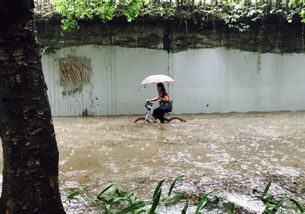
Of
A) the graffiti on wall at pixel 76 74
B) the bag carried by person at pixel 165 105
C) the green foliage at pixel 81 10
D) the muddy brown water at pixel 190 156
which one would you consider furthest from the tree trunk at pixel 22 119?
the graffiti on wall at pixel 76 74

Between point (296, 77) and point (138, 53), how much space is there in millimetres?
5144

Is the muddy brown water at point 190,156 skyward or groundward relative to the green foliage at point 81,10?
groundward

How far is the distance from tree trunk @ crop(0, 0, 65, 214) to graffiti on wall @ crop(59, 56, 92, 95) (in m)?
8.25

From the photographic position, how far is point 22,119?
246 centimetres

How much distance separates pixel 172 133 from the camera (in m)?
7.99

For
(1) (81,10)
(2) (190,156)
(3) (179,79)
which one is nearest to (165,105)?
(3) (179,79)

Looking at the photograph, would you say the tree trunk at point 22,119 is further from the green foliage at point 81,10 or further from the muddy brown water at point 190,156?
the green foliage at point 81,10

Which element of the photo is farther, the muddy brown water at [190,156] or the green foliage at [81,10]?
the green foliage at [81,10]

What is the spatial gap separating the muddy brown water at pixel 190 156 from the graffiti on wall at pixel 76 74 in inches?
58.5

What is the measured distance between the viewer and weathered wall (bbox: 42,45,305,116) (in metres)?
10.7

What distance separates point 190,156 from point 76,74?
5.92m

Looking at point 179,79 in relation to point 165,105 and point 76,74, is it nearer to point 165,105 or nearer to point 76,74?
point 165,105

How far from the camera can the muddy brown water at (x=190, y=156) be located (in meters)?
4.39

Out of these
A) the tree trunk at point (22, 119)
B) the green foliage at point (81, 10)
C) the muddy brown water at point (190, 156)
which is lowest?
the muddy brown water at point (190, 156)
